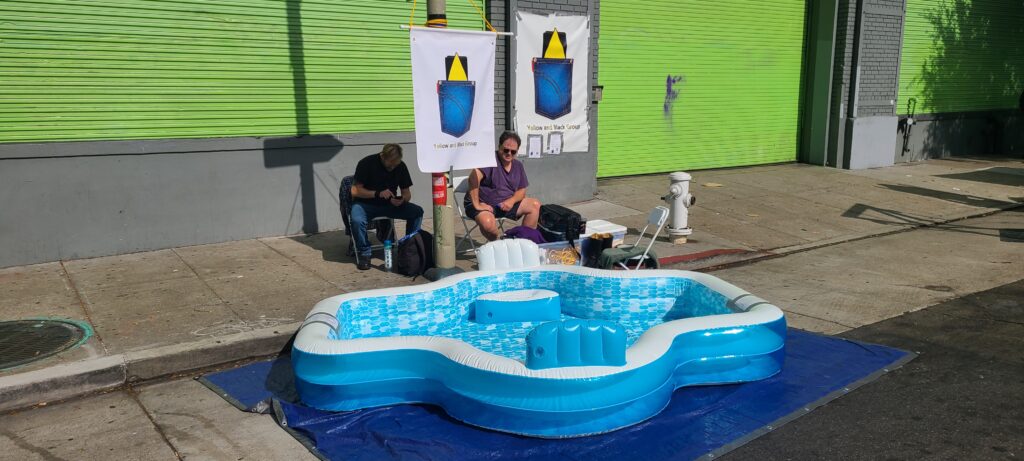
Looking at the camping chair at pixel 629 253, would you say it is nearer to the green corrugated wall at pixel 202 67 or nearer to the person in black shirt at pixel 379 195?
the person in black shirt at pixel 379 195

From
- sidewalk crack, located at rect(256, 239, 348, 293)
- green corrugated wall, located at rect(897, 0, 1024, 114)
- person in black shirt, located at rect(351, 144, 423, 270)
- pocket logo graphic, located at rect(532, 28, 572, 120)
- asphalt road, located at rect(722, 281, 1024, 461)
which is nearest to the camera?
asphalt road, located at rect(722, 281, 1024, 461)

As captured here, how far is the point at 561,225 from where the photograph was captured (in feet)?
26.5

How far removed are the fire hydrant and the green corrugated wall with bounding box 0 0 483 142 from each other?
11.6ft

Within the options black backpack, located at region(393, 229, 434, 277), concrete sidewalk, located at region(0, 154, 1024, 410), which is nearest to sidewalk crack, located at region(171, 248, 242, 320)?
concrete sidewalk, located at region(0, 154, 1024, 410)

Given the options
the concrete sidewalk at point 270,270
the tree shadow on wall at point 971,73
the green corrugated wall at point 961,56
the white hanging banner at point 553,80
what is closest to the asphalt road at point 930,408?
the concrete sidewalk at point 270,270

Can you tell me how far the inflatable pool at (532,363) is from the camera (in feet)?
14.9

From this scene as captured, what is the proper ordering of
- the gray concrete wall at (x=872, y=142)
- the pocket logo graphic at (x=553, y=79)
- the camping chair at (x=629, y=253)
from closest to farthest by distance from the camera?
the camping chair at (x=629, y=253), the pocket logo graphic at (x=553, y=79), the gray concrete wall at (x=872, y=142)

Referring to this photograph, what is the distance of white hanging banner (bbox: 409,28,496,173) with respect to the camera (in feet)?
22.8

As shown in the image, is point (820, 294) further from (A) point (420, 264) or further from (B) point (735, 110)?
(B) point (735, 110)

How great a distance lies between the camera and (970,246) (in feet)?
31.3

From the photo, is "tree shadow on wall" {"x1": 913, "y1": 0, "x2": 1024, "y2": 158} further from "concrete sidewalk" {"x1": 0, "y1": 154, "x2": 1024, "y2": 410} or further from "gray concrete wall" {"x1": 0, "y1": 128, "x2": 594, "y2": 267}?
"gray concrete wall" {"x1": 0, "y1": 128, "x2": 594, "y2": 267}

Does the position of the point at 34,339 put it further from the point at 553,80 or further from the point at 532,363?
the point at 553,80

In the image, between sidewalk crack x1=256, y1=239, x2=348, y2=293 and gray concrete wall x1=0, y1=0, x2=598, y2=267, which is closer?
sidewalk crack x1=256, y1=239, x2=348, y2=293

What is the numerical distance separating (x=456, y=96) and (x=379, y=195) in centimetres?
148
